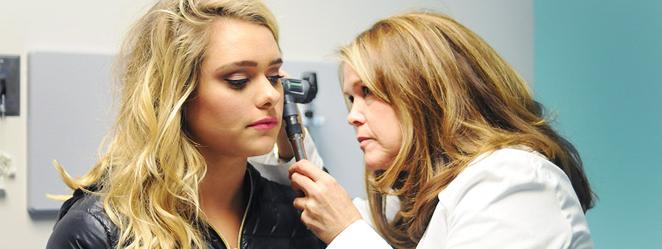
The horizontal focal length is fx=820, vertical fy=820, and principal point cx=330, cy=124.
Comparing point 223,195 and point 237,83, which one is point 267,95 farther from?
point 223,195

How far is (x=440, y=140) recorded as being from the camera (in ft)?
4.64

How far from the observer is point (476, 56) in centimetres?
142

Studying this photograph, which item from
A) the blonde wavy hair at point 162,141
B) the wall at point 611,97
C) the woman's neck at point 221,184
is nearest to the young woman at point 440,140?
the woman's neck at point 221,184

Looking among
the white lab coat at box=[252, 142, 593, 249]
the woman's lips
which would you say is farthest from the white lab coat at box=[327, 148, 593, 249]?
the woman's lips

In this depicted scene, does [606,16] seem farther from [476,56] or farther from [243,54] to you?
[243,54]

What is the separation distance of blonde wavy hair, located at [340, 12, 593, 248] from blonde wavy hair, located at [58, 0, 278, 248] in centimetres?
23

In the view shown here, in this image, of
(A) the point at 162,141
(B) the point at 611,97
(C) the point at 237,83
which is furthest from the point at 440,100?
(B) the point at 611,97

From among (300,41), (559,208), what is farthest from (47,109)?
(559,208)

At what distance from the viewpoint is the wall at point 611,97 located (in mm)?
2234

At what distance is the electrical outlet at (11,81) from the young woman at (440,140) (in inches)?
29.7

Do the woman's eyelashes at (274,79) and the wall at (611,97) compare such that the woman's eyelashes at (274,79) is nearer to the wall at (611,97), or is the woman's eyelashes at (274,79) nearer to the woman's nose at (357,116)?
the woman's nose at (357,116)

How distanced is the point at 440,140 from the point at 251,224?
1.16 ft

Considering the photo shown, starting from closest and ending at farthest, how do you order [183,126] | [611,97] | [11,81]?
1. [183,126]
2. [11,81]
3. [611,97]

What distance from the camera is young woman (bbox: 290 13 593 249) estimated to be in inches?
50.9
